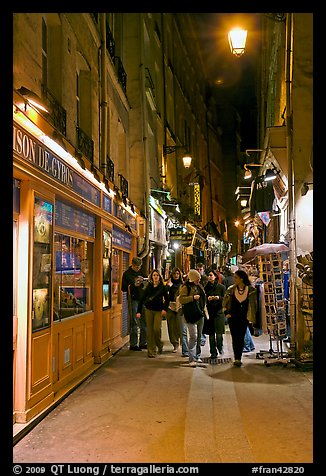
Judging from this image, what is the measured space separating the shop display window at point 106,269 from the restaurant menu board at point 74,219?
2.45 feet

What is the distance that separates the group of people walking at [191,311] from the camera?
9922 mm

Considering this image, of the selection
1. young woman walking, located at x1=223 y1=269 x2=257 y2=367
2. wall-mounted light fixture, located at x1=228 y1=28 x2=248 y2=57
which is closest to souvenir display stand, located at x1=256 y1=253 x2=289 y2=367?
young woman walking, located at x1=223 y1=269 x2=257 y2=367

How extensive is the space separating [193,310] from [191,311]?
0.04 metres

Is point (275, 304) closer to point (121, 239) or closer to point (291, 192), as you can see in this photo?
point (291, 192)

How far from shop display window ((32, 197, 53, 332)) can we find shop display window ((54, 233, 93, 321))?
723 millimetres

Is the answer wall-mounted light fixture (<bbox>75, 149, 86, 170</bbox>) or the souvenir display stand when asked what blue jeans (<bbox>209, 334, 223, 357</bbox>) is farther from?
wall-mounted light fixture (<bbox>75, 149, 86, 170</bbox>)

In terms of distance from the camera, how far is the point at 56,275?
25.8 ft

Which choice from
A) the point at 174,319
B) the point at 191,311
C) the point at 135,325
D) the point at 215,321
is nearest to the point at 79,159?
the point at 191,311

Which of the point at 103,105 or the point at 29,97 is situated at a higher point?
the point at 103,105

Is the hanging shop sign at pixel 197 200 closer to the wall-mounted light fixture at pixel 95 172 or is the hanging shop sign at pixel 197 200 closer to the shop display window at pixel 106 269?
the shop display window at pixel 106 269

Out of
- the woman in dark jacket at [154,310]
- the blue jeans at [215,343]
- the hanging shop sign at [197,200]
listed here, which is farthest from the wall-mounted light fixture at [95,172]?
the hanging shop sign at [197,200]

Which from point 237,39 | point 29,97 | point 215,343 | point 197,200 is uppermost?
point 197,200
